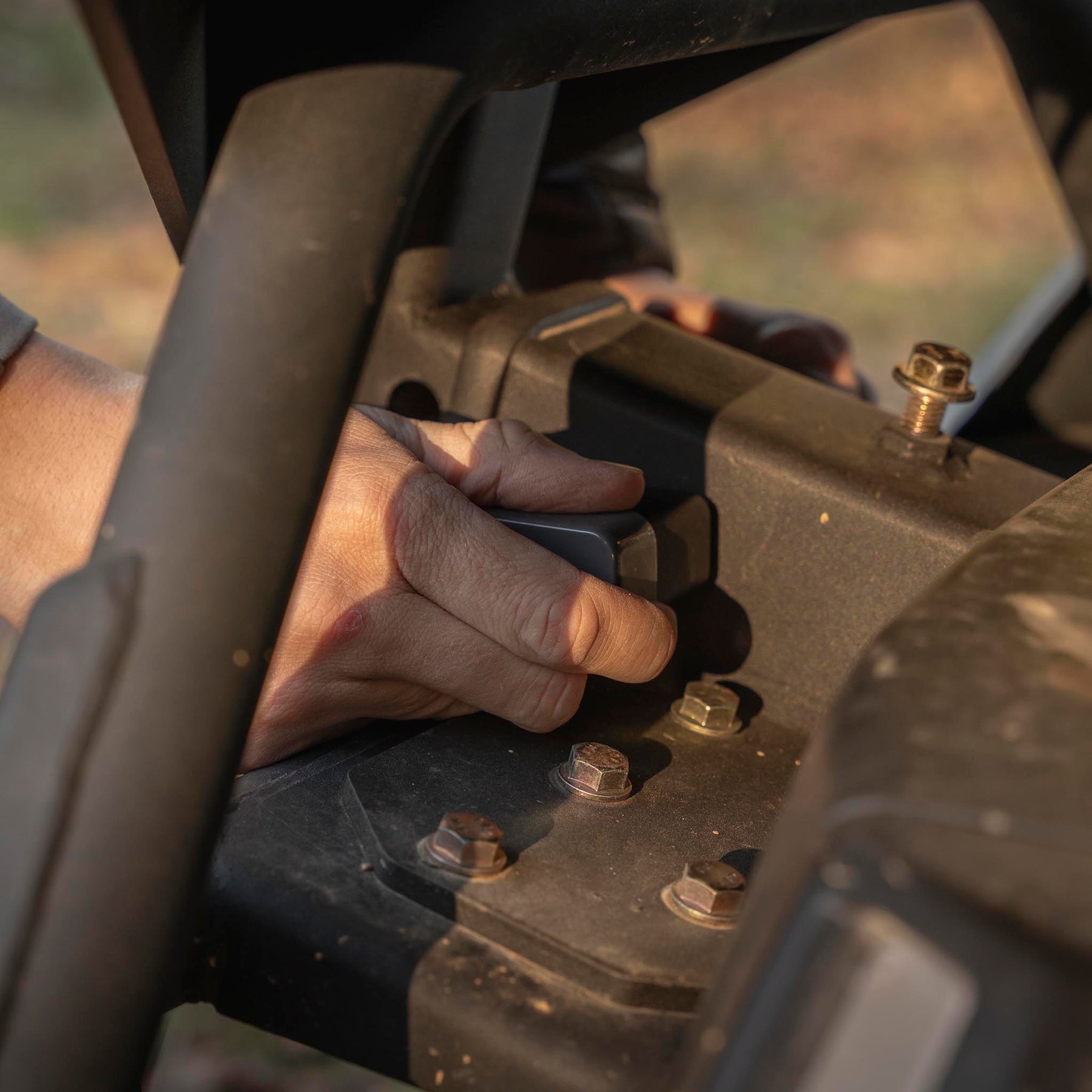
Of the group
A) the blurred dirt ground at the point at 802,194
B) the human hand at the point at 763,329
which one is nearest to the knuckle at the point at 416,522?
the human hand at the point at 763,329

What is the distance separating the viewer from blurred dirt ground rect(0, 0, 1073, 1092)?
12.8 ft

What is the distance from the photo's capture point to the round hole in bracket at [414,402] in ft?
3.05

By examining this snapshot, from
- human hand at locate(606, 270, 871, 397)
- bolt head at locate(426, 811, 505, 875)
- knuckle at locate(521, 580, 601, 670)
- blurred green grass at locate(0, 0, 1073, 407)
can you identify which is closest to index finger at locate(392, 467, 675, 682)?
knuckle at locate(521, 580, 601, 670)

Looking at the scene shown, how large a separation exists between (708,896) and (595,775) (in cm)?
10

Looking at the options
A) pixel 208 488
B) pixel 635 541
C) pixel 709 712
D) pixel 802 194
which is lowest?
pixel 802 194

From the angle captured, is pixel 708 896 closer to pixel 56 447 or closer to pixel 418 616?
pixel 418 616

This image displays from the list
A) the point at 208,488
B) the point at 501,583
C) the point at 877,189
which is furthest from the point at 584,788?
the point at 877,189

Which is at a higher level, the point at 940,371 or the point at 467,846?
the point at 940,371

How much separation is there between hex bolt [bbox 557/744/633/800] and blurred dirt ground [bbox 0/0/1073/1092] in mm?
2338

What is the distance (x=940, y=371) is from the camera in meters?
0.84

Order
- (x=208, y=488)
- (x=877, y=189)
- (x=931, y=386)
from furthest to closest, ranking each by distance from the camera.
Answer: (x=877, y=189) < (x=931, y=386) < (x=208, y=488)

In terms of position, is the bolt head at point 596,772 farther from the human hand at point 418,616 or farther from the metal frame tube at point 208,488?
the metal frame tube at point 208,488

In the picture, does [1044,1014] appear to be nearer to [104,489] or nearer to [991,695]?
[991,695]

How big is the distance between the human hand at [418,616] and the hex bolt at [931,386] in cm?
27
